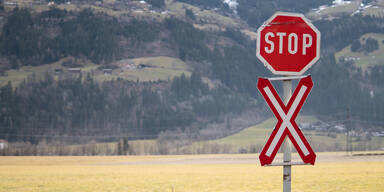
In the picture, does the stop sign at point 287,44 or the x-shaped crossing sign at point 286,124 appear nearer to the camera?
the x-shaped crossing sign at point 286,124

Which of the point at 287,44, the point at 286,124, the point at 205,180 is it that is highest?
the point at 287,44

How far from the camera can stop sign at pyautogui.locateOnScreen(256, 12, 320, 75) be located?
11.3 meters

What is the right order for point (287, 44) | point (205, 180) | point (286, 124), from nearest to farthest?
point (286, 124)
point (287, 44)
point (205, 180)

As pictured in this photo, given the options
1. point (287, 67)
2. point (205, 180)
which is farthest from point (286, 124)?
point (205, 180)

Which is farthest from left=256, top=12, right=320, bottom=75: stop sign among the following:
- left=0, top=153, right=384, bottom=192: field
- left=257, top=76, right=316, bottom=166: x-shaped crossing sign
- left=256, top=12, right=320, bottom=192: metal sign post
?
left=0, top=153, right=384, bottom=192: field

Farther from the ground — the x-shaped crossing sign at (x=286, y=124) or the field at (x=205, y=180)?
the x-shaped crossing sign at (x=286, y=124)

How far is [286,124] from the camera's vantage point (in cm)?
1105

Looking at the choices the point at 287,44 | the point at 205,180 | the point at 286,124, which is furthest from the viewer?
the point at 205,180

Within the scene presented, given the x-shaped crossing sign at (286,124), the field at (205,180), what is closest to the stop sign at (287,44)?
the x-shaped crossing sign at (286,124)

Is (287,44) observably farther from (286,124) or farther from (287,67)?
(286,124)

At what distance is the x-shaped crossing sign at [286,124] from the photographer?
10969mm

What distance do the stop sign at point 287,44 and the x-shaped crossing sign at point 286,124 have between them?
35 centimetres

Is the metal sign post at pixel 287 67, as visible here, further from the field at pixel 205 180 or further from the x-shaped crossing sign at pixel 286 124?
the field at pixel 205 180

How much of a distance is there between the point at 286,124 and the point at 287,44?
1451 mm
